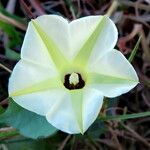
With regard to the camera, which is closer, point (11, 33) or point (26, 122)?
point (26, 122)

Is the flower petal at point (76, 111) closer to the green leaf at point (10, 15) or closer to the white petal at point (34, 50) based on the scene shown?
the white petal at point (34, 50)

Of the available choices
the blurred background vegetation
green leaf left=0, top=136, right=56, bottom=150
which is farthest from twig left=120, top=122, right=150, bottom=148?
green leaf left=0, top=136, right=56, bottom=150

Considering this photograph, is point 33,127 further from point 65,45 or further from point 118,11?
point 118,11

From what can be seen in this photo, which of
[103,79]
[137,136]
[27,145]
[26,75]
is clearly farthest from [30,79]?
[137,136]

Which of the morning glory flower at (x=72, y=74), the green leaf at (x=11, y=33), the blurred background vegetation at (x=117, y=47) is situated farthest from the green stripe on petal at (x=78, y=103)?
the green leaf at (x=11, y=33)

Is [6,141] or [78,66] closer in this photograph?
[78,66]

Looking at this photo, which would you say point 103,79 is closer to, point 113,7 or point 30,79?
point 30,79

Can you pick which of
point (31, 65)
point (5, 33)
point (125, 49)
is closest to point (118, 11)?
point (125, 49)

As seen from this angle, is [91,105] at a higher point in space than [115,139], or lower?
higher
